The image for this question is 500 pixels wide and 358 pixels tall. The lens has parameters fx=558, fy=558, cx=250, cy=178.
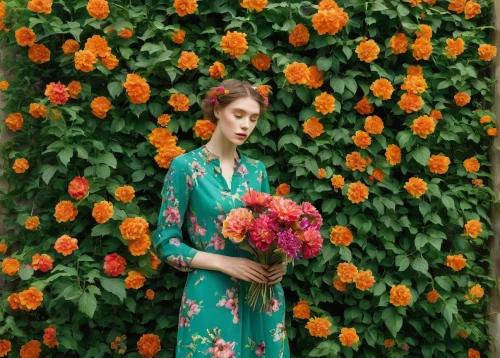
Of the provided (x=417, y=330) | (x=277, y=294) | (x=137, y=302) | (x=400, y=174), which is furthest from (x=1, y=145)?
(x=417, y=330)

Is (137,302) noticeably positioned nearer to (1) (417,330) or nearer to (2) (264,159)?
(2) (264,159)

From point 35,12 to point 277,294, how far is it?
1.83 metres

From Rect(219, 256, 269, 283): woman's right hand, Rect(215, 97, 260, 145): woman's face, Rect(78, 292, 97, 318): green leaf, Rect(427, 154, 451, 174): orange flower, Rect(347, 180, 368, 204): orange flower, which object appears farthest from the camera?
Rect(427, 154, 451, 174): orange flower

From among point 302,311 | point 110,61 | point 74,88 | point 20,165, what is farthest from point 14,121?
point 302,311

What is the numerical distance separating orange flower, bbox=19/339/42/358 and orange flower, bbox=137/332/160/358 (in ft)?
1.53

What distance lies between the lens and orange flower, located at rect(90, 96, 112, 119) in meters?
2.64

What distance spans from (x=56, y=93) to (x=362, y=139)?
1.47 meters

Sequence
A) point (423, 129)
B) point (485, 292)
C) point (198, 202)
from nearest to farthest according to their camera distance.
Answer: point (198, 202)
point (423, 129)
point (485, 292)

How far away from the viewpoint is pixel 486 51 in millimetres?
2943

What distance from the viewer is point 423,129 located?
2.78 meters

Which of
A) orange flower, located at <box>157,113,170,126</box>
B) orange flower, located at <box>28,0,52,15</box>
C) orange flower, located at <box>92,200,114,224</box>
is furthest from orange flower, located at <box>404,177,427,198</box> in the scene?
orange flower, located at <box>28,0,52,15</box>

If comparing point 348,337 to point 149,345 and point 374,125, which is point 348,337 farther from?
point 374,125

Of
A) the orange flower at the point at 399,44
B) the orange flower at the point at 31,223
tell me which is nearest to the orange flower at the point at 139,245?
the orange flower at the point at 31,223

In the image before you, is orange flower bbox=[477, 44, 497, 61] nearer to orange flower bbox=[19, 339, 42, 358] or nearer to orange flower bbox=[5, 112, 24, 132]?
orange flower bbox=[5, 112, 24, 132]
